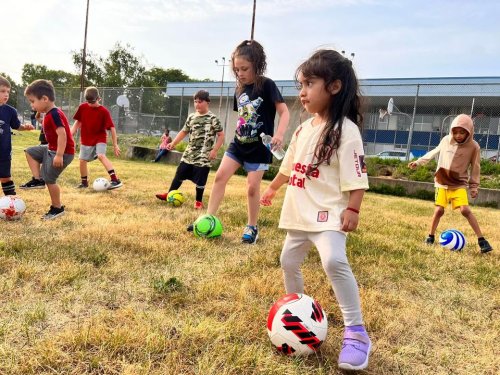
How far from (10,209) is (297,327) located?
3818 millimetres

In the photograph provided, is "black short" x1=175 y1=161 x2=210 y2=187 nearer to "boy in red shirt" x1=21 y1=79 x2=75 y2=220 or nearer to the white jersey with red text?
"boy in red shirt" x1=21 y1=79 x2=75 y2=220

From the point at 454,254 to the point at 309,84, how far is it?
3.22 meters

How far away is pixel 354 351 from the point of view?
2076 mm

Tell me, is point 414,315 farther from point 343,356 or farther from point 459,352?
point 343,356

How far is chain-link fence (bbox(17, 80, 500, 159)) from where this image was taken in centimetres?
1595

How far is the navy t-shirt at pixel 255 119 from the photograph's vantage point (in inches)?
176

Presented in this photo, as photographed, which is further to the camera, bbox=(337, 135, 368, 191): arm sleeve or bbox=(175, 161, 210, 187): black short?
bbox=(175, 161, 210, 187): black short

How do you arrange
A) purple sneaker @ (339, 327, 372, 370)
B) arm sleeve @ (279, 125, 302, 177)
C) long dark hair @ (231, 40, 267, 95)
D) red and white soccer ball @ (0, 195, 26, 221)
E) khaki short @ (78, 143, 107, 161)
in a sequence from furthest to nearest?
khaki short @ (78, 143, 107, 161) → red and white soccer ball @ (0, 195, 26, 221) → long dark hair @ (231, 40, 267, 95) → arm sleeve @ (279, 125, 302, 177) → purple sneaker @ (339, 327, 372, 370)

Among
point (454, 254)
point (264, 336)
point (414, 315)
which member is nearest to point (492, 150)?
point (454, 254)

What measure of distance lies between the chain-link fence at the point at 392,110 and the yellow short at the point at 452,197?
6.92 metres

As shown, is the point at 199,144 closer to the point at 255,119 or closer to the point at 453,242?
the point at 255,119

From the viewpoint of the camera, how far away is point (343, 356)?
2.06m

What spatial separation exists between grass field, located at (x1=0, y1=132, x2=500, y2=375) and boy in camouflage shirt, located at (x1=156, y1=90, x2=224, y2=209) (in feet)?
5.43

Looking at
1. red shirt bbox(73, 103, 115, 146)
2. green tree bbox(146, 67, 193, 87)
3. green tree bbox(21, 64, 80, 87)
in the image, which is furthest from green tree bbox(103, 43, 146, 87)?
red shirt bbox(73, 103, 115, 146)
